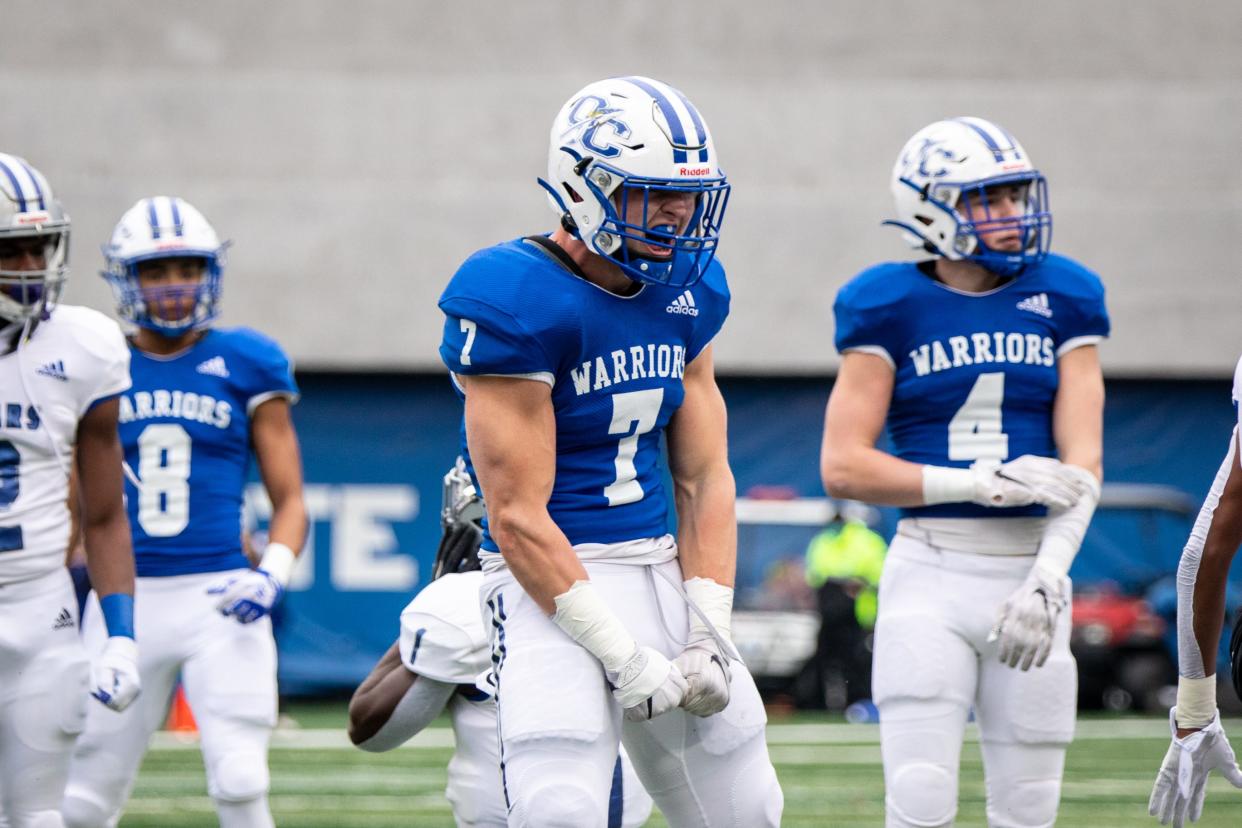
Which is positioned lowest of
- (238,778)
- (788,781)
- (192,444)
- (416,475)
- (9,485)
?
(416,475)

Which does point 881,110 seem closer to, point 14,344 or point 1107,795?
point 1107,795

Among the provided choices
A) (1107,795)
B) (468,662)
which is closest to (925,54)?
(1107,795)

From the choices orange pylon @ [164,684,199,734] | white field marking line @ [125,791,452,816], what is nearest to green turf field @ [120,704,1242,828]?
white field marking line @ [125,791,452,816]

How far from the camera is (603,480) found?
11.2ft

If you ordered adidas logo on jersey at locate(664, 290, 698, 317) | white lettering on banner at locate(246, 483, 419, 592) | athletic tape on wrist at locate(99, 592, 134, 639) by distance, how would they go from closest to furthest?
adidas logo on jersey at locate(664, 290, 698, 317) < athletic tape on wrist at locate(99, 592, 134, 639) < white lettering on banner at locate(246, 483, 419, 592)

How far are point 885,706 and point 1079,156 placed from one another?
1174 centimetres

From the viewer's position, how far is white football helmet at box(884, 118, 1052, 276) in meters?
4.51

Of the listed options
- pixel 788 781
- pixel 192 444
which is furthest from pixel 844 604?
pixel 192 444

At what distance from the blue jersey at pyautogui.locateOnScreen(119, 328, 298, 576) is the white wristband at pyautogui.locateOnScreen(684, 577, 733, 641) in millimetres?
2232

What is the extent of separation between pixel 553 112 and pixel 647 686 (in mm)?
12400

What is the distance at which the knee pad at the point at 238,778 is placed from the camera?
4723 mm

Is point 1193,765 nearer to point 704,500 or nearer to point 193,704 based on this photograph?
point 704,500

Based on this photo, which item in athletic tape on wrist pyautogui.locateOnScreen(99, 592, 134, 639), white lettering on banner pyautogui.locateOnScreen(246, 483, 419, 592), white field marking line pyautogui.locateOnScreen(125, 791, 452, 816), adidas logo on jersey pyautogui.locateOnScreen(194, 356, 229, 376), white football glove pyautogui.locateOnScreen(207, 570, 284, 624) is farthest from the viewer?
white lettering on banner pyautogui.locateOnScreen(246, 483, 419, 592)

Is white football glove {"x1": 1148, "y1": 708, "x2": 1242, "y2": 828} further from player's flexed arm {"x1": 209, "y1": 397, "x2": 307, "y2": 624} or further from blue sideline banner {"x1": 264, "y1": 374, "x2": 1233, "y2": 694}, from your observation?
blue sideline banner {"x1": 264, "y1": 374, "x2": 1233, "y2": 694}
